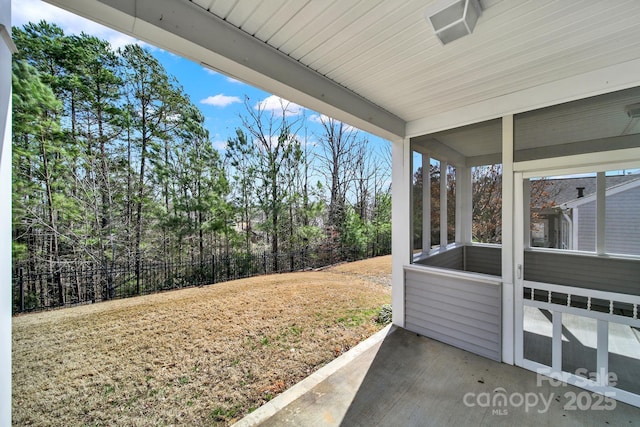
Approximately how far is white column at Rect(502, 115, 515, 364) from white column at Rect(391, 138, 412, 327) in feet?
3.62

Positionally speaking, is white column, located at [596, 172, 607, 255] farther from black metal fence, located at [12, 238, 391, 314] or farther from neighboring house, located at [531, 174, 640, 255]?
black metal fence, located at [12, 238, 391, 314]

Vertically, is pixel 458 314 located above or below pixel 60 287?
above

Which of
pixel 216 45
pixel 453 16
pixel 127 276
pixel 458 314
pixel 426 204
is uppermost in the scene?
pixel 453 16

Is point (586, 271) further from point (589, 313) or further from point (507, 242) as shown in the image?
point (507, 242)

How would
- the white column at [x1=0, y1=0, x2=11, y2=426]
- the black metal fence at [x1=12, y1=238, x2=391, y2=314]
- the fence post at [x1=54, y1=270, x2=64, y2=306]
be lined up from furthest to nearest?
the fence post at [x1=54, y1=270, x2=64, y2=306] → the black metal fence at [x1=12, y1=238, x2=391, y2=314] → the white column at [x1=0, y1=0, x2=11, y2=426]

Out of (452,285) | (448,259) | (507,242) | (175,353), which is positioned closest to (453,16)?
(507,242)

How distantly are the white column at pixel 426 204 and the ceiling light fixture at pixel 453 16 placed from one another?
2.31m

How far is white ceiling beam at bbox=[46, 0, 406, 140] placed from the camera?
1269 millimetres

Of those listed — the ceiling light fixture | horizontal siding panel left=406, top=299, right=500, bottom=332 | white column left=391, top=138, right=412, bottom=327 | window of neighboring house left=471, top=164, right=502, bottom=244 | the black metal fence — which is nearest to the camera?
the ceiling light fixture

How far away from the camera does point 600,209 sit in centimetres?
264

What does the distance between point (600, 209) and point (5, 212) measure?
4.83 meters

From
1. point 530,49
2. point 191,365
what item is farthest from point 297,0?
point 191,365

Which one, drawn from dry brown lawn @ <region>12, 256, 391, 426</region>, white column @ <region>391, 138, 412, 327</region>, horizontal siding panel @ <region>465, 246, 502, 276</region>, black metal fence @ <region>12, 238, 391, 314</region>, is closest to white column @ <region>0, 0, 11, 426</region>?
dry brown lawn @ <region>12, 256, 391, 426</region>

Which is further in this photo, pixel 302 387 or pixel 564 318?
pixel 564 318
